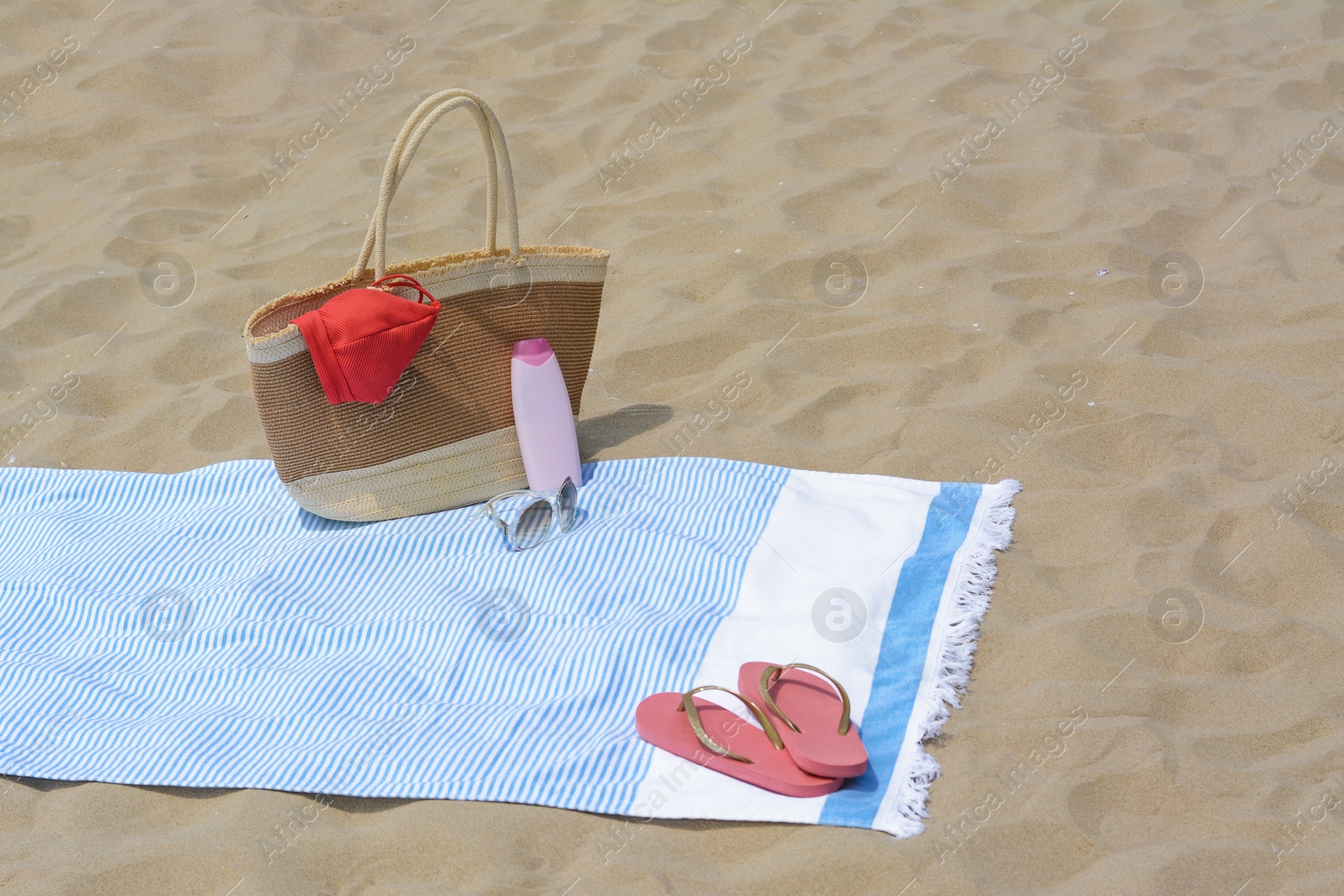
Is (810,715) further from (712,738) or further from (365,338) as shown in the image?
(365,338)

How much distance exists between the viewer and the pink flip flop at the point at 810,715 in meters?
1.71

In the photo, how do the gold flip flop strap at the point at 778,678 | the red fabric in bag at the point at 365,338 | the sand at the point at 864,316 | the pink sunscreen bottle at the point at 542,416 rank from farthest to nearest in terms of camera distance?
the pink sunscreen bottle at the point at 542,416, the red fabric in bag at the point at 365,338, the gold flip flop strap at the point at 778,678, the sand at the point at 864,316

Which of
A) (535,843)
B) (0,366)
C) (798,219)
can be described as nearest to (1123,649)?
(535,843)

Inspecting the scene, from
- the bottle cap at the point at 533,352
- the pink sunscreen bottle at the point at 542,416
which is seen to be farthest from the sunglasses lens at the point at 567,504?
the bottle cap at the point at 533,352

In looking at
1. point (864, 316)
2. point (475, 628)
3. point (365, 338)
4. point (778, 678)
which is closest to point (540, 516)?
point (475, 628)

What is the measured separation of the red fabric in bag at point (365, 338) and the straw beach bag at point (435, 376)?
5cm

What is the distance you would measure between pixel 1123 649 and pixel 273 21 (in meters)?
4.52

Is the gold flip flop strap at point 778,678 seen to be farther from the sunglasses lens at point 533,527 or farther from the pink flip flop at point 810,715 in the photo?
the sunglasses lens at point 533,527

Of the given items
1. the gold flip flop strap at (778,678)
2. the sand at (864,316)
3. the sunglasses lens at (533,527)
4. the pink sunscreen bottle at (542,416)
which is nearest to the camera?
the sand at (864,316)

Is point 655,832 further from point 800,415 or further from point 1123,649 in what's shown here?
point 800,415

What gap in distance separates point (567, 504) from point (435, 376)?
1.33 feet

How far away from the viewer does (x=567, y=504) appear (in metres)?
2.43

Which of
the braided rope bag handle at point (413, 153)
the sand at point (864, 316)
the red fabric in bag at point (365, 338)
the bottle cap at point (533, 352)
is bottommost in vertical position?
the sand at point (864, 316)

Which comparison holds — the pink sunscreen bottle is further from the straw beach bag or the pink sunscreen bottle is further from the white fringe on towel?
the white fringe on towel
